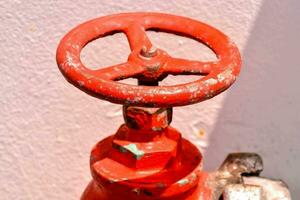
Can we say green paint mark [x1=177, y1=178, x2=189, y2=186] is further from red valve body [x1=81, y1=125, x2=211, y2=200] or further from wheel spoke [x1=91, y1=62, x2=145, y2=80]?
wheel spoke [x1=91, y1=62, x2=145, y2=80]

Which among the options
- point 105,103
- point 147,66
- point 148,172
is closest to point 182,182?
point 148,172

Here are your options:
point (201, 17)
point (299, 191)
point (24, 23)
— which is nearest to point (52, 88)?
point (24, 23)

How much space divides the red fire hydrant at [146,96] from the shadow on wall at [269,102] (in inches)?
8.7

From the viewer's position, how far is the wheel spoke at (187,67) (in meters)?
0.66

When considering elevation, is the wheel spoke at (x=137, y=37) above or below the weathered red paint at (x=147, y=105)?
above

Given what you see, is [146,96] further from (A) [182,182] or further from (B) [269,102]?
(B) [269,102]

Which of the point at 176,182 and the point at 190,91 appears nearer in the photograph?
the point at 190,91

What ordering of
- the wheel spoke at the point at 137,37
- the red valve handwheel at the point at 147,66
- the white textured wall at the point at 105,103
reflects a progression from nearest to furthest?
the red valve handwheel at the point at 147,66
the wheel spoke at the point at 137,37
the white textured wall at the point at 105,103

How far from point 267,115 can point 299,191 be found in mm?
174

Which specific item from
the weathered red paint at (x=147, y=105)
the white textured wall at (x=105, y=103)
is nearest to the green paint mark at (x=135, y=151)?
the weathered red paint at (x=147, y=105)

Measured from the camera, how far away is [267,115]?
1007 millimetres

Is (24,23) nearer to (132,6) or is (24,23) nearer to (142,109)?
(132,6)

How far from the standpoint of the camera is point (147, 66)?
2.16ft

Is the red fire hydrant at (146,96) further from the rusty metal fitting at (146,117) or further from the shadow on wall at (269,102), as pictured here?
the shadow on wall at (269,102)
